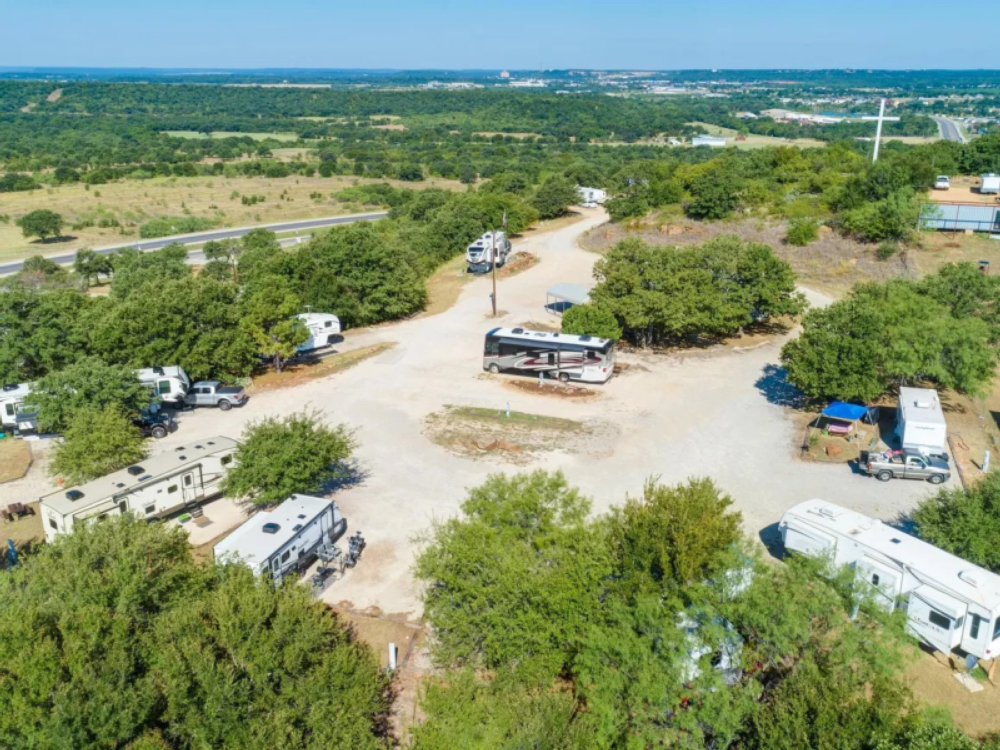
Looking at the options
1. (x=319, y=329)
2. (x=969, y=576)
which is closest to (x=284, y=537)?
(x=969, y=576)

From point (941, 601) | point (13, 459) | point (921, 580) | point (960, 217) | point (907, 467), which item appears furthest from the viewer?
point (960, 217)

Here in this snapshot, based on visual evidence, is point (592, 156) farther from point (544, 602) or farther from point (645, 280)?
point (544, 602)

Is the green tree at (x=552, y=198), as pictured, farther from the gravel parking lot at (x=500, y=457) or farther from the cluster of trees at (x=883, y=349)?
the cluster of trees at (x=883, y=349)

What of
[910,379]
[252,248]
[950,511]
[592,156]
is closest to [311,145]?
[592,156]

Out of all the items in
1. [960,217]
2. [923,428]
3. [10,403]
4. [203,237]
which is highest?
[960,217]

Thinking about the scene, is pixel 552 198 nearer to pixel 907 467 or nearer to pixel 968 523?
pixel 907 467

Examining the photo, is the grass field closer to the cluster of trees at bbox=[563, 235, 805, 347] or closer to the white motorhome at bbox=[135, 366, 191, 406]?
the white motorhome at bbox=[135, 366, 191, 406]
